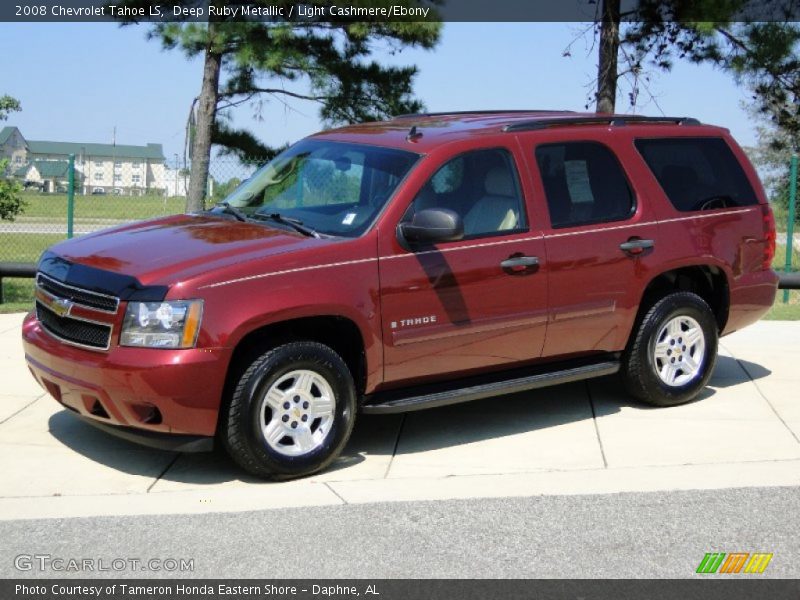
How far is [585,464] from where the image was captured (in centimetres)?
675

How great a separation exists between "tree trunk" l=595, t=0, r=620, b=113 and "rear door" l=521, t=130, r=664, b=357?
30.3 feet

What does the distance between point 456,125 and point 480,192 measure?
63 cm

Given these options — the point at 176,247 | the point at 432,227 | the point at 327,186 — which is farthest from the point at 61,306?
the point at 432,227

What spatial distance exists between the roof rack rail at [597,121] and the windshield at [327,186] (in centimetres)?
87

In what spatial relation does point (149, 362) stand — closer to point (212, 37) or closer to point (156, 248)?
point (156, 248)

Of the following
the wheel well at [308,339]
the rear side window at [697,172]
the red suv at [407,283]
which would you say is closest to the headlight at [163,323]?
the red suv at [407,283]

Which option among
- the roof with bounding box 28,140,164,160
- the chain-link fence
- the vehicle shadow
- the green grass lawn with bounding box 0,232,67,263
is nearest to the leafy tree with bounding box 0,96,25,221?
the chain-link fence

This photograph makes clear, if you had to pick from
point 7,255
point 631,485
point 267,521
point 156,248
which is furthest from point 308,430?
point 7,255

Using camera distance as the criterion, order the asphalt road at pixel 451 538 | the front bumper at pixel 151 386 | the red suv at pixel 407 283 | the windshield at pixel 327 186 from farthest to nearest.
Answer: the windshield at pixel 327 186, the red suv at pixel 407 283, the front bumper at pixel 151 386, the asphalt road at pixel 451 538

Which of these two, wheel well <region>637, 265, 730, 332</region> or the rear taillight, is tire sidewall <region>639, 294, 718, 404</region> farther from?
the rear taillight

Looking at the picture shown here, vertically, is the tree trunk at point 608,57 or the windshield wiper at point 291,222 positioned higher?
the tree trunk at point 608,57

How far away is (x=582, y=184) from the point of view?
744 centimetres

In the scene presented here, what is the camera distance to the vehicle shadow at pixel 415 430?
6.53 metres

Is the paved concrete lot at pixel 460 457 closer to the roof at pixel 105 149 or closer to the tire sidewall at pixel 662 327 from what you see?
the tire sidewall at pixel 662 327
